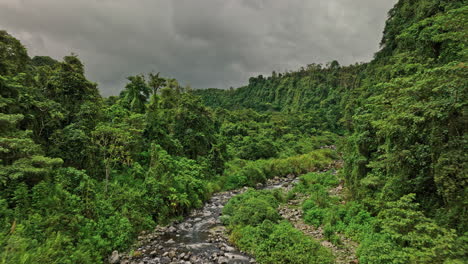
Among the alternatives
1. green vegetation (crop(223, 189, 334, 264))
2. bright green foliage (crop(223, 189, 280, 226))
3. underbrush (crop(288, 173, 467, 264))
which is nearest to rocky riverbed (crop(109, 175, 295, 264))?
green vegetation (crop(223, 189, 334, 264))

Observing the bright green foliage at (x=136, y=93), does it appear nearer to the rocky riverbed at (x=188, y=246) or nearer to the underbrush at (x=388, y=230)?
the rocky riverbed at (x=188, y=246)

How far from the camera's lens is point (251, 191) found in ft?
67.1

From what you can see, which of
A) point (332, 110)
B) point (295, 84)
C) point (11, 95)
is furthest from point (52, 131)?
point (295, 84)

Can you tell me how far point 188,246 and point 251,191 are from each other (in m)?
8.51

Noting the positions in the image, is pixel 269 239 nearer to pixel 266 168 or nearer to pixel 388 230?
pixel 388 230

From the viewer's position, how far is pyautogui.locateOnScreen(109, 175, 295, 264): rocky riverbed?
1156 cm

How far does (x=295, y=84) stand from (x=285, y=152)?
256 feet

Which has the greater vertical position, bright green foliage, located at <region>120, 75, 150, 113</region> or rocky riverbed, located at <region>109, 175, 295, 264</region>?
bright green foliage, located at <region>120, 75, 150, 113</region>

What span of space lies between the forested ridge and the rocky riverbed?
68 cm

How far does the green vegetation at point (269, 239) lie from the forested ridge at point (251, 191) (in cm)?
7

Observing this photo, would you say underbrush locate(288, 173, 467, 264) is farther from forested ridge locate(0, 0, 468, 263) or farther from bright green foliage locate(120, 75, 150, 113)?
bright green foliage locate(120, 75, 150, 113)

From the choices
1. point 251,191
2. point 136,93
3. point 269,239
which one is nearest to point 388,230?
point 269,239

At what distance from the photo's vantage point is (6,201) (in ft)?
28.5

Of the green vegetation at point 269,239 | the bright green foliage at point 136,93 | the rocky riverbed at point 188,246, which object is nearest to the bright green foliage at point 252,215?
the green vegetation at point 269,239
